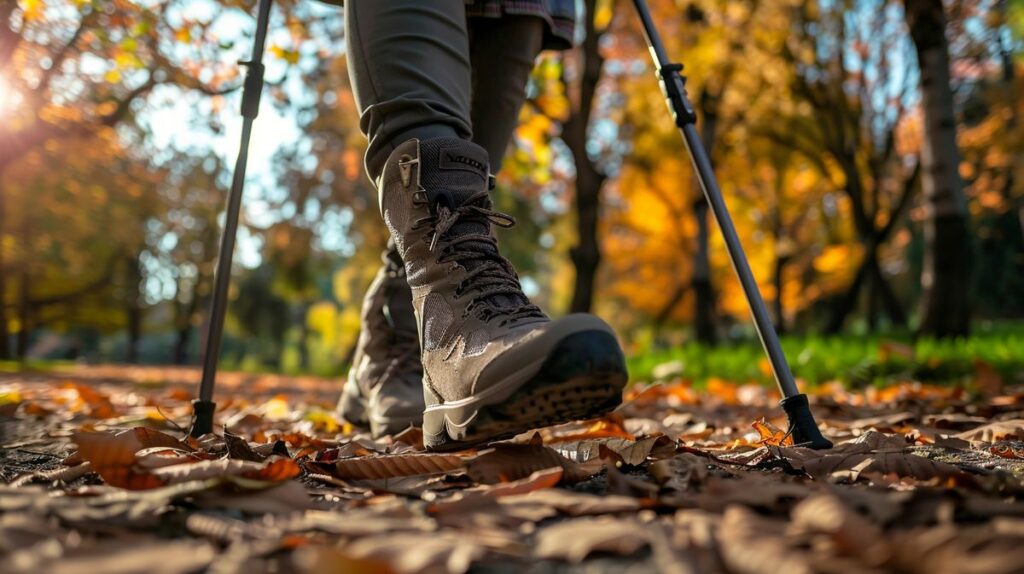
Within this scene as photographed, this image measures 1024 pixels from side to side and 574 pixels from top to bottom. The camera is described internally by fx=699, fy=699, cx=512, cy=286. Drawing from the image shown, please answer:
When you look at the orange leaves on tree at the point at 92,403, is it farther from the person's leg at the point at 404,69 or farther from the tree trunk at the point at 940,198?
the tree trunk at the point at 940,198

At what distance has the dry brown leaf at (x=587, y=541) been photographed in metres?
0.70

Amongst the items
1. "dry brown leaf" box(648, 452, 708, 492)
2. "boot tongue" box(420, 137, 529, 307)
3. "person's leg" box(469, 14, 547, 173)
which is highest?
"person's leg" box(469, 14, 547, 173)

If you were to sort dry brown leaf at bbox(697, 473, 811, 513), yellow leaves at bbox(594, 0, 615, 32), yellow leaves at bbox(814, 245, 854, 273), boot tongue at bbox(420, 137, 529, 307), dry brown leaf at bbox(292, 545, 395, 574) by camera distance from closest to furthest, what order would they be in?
1. dry brown leaf at bbox(292, 545, 395, 574)
2. dry brown leaf at bbox(697, 473, 811, 513)
3. boot tongue at bbox(420, 137, 529, 307)
4. yellow leaves at bbox(594, 0, 615, 32)
5. yellow leaves at bbox(814, 245, 854, 273)

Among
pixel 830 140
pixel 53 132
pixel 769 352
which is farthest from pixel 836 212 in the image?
pixel 769 352

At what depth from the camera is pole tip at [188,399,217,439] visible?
1817 mm

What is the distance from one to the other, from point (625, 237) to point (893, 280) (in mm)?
15761

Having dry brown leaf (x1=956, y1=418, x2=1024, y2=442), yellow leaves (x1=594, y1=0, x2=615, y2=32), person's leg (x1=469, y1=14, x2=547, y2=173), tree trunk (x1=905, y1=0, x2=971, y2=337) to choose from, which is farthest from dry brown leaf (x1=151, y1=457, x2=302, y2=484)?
yellow leaves (x1=594, y1=0, x2=615, y2=32)

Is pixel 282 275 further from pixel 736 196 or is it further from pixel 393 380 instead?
pixel 393 380

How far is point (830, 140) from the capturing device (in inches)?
531

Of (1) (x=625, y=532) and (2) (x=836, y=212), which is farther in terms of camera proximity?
(2) (x=836, y=212)

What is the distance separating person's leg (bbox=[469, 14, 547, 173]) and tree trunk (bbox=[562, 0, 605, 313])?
19.3ft

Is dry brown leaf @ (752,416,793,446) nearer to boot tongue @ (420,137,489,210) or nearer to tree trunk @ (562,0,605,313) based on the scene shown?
boot tongue @ (420,137,489,210)

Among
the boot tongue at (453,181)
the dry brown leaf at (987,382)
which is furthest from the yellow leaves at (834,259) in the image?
the boot tongue at (453,181)

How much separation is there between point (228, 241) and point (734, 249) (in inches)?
52.7
